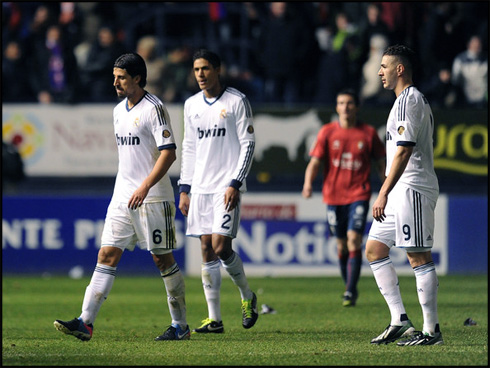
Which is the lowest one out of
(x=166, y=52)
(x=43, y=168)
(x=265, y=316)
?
(x=265, y=316)

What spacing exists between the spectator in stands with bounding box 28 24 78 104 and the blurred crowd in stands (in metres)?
0.02

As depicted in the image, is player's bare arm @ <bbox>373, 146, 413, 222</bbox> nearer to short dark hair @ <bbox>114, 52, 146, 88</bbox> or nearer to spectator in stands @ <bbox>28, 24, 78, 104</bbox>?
short dark hair @ <bbox>114, 52, 146, 88</bbox>

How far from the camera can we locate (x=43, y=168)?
644 inches

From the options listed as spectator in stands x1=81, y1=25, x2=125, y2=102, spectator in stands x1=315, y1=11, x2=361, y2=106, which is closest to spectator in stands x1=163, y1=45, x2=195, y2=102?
spectator in stands x1=81, y1=25, x2=125, y2=102

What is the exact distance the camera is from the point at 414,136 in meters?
7.64

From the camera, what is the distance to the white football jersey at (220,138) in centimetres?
901

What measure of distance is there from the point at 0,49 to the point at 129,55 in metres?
9.89

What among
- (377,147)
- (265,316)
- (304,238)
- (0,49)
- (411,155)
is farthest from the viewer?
(0,49)

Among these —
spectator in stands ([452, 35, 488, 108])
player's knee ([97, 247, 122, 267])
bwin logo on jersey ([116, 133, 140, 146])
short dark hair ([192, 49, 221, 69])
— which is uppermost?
spectator in stands ([452, 35, 488, 108])

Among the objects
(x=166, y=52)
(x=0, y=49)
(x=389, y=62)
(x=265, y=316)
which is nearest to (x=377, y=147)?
(x=265, y=316)

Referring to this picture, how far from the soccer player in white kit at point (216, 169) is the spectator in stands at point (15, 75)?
8.38m

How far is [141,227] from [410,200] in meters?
2.10

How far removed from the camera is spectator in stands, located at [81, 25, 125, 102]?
16.6 metres

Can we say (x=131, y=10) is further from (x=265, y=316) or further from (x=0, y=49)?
(x=265, y=316)
